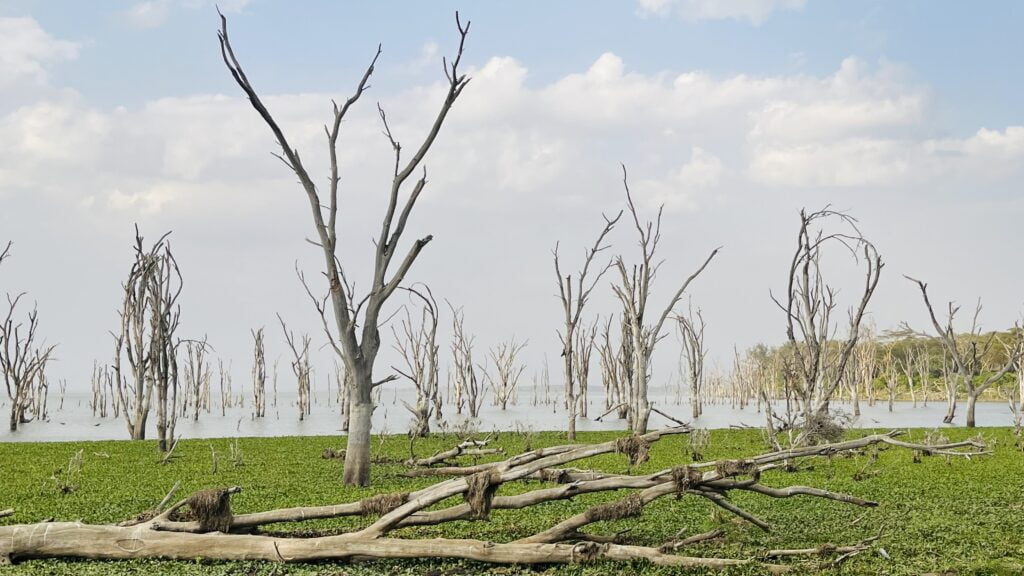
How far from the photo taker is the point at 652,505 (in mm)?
7648

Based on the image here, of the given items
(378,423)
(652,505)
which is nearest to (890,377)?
(378,423)

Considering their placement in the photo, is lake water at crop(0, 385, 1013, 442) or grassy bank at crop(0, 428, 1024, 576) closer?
grassy bank at crop(0, 428, 1024, 576)

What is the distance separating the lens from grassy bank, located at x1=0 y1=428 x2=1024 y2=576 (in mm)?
5035

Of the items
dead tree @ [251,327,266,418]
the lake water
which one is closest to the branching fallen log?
the lake water

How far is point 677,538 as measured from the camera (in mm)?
5816

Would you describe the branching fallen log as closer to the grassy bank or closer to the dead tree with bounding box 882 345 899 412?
the grassy bank

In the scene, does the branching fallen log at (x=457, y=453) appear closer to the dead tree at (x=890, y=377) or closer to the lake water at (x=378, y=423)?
the lake water at (x=378, y=423)

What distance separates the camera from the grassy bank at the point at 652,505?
504 cm

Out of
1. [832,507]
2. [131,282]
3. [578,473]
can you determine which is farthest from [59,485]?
[131,282]

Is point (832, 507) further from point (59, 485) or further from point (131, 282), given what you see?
point (131, 282)

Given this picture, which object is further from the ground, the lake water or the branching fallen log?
the branching fallen log

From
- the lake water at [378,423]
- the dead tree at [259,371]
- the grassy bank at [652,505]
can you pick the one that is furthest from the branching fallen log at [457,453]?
the dead tree at [259,371]

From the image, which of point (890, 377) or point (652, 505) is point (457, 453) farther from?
point (890, 377)

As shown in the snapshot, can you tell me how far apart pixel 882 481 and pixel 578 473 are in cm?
513
